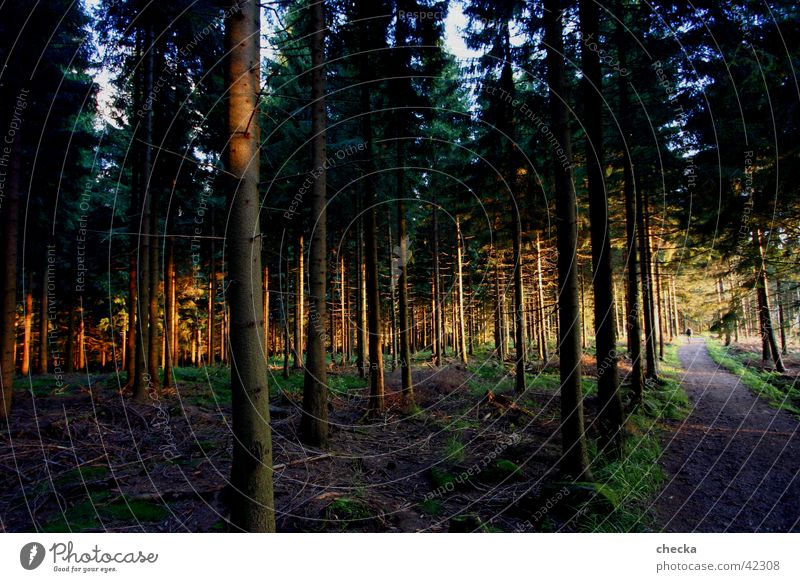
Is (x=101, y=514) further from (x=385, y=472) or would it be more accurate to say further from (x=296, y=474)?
(x=385, y=472)

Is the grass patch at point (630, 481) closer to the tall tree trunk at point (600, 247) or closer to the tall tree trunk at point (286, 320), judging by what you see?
the tall tree trunk at point (600, 247)

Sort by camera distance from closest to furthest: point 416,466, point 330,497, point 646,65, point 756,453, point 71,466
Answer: point 330,497, point 71,466, point 416,466, point 756,453, point 646,65

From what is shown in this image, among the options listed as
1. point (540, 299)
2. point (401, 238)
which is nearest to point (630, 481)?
point (401, 238)

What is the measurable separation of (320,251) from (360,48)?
604 centimetres

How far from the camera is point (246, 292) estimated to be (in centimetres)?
348

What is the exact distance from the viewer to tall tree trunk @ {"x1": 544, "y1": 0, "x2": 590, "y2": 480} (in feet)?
20.8

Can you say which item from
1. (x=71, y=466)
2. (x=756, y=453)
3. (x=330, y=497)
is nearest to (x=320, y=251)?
(x=330, y=497)

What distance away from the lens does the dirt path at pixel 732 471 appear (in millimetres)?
6070

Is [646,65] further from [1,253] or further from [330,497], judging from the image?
[1,253]

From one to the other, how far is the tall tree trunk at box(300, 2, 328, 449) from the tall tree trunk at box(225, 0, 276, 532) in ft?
13.9

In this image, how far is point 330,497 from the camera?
5465 millimetres

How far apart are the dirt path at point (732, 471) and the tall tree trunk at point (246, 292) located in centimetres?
620

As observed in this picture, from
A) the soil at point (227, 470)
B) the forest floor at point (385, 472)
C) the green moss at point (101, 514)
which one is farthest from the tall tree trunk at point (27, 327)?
the green moss at point (101, 514)

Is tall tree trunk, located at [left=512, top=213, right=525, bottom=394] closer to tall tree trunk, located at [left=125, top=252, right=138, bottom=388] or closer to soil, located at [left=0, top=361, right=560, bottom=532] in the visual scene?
soil, located at [left=0, top=361, right=560, bottom=532]
